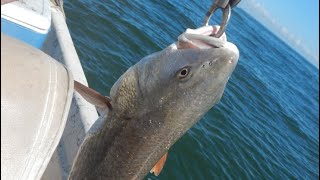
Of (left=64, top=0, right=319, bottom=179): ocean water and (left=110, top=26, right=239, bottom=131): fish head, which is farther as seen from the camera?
(left=64, top=0, right=319, bottom=179): ocean water

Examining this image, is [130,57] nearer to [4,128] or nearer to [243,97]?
[243,97]

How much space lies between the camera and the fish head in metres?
2.29

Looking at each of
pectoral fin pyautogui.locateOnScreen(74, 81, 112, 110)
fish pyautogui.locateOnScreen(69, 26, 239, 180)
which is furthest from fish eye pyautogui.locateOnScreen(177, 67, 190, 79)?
pectoral fin pyautogui.locateOnScreen(74, 81, 112, 110)

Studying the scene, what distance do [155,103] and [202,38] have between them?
53 centimetres

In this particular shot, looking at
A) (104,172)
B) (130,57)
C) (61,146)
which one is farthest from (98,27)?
(104,172)

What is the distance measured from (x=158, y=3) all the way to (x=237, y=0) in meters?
19.2

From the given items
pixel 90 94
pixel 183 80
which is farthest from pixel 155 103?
pixel 90 94

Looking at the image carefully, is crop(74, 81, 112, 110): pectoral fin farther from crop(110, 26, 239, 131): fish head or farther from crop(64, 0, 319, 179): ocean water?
crop(64, 0, 319, 179): ocean water

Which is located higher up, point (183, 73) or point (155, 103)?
point (183, 73)

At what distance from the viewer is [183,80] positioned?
241 cm

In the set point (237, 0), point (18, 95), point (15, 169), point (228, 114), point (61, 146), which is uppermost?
point (237, 0)

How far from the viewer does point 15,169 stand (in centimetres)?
157

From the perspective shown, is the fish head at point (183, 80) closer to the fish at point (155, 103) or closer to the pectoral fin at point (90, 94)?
the fish at point (155, 103)

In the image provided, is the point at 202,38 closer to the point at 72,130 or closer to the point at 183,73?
the point at 183,73
